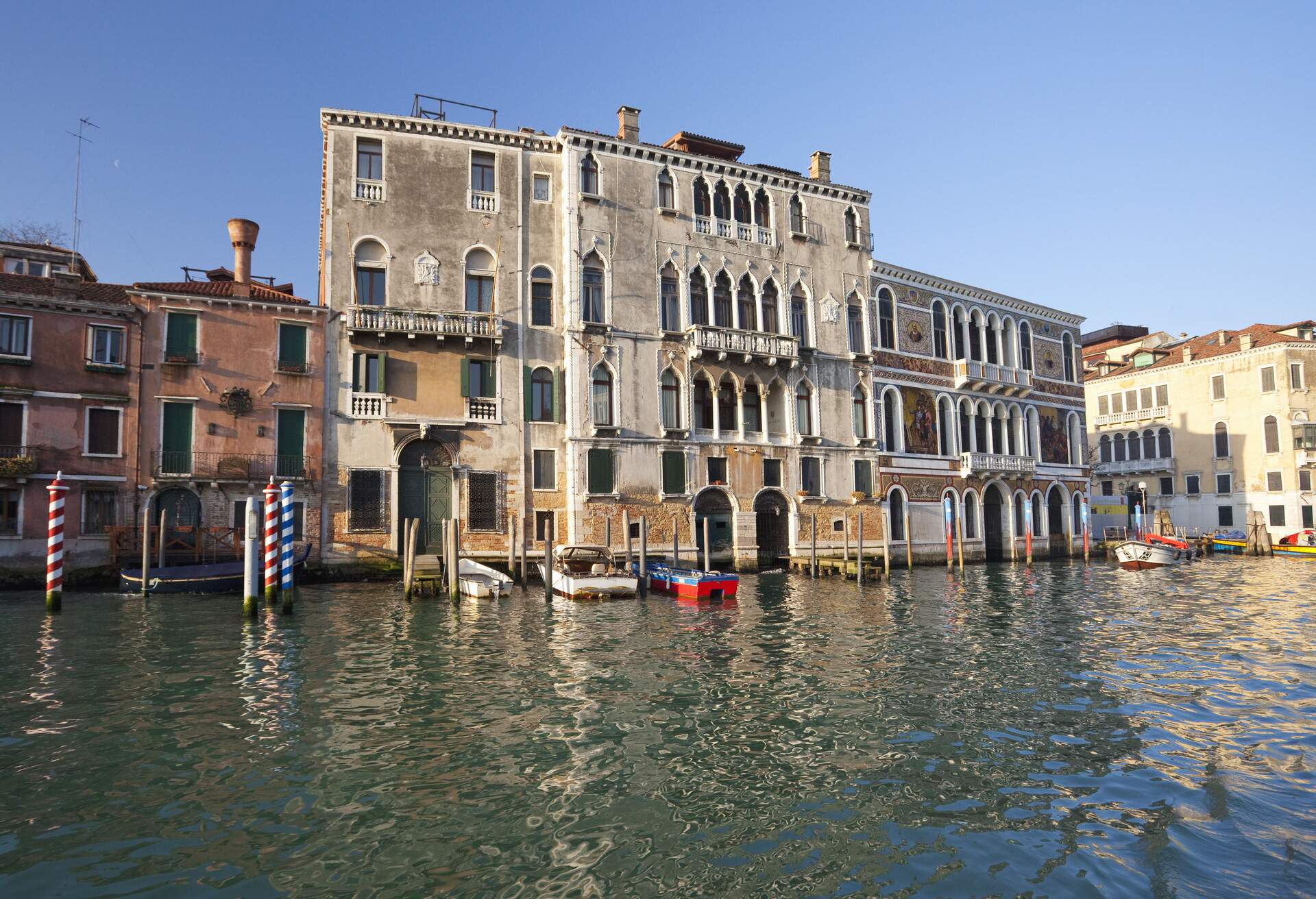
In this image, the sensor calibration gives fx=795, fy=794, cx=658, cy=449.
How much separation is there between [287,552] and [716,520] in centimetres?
1317

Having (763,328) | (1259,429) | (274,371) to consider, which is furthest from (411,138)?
(1259,429)

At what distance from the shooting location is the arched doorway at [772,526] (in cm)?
2623

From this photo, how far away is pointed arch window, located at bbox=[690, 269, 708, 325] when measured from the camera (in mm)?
25891

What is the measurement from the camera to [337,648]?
1130cm

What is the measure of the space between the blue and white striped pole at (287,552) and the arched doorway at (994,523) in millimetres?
25467

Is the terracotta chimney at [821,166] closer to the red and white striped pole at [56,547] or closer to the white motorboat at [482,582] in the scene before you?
the white motorboat at [482,582]

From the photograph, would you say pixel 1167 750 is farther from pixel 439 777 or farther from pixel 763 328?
pixel 763 328

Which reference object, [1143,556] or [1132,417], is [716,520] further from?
[1132,417]

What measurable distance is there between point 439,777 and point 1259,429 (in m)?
43.9

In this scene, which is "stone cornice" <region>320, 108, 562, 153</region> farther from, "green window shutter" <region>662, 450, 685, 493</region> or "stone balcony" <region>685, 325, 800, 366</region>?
"green window shutter" <region>662, 450, 685, 493</region>

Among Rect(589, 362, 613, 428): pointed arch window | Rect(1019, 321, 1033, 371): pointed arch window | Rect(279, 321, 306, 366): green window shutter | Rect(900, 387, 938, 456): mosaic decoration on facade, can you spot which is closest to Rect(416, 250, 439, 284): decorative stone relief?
Rect(279, 321, 306, 366): green window shutter

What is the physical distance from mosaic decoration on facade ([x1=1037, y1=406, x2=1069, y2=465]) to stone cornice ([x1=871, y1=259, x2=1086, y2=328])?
4.08 meters

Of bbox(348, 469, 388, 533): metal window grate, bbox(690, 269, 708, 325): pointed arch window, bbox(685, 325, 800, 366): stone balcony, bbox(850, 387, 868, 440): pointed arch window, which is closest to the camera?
bbox(348, 469, 388, 533): metal window grate

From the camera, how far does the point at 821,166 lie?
2927cm
